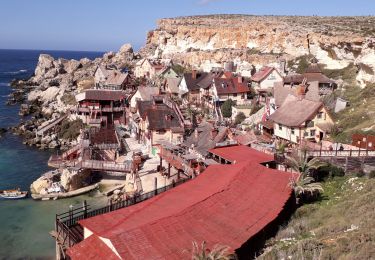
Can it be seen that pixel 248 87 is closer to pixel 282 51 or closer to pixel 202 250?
pixel 282 51

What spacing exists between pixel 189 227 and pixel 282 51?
68127 mm

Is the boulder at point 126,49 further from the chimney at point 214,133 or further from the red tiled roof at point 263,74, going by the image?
the chimney at point 214,133

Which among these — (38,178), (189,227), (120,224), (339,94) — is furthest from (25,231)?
(339,94)

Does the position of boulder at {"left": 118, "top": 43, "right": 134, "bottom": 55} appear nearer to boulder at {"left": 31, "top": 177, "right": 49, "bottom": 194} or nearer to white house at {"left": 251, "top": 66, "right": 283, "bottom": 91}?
white house at {"left": 251, "top": 66, "right": 283, "bottom": 91}

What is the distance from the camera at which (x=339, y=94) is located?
54.8 metres

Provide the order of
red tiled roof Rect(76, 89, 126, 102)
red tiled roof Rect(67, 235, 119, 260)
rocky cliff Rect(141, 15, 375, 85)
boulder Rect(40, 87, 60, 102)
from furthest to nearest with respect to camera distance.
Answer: boulder Rect(40, 87, 60, 102), red tiled roof Rect(76, 89, 126, 102), rocky cliff Rect(141, 15, 375, 85), red tiled roof Rect(67, 235, 119, 260)

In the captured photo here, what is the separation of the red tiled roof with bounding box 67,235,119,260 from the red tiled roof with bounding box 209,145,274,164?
688 inches

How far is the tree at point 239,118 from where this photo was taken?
2291 inches

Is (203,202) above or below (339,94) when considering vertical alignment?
below

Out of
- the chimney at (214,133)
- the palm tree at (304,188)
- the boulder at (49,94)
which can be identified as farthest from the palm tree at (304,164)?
the boulder at (49,94)

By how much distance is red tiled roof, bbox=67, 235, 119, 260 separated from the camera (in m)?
19.5

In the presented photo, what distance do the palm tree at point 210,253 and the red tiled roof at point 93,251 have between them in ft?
12.0

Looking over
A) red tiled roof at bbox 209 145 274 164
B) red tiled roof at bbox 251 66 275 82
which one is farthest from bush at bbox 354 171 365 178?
red tiled roof at bbox 251 66 275 82

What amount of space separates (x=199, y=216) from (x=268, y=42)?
7146 centimetres
